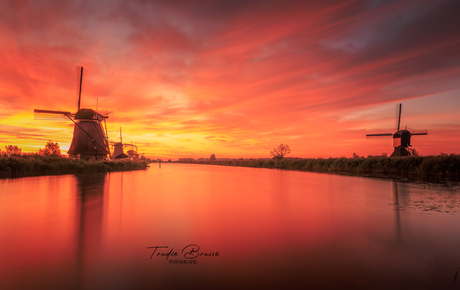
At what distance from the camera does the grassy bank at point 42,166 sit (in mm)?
23294

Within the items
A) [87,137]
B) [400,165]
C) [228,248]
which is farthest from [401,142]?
[87,137]

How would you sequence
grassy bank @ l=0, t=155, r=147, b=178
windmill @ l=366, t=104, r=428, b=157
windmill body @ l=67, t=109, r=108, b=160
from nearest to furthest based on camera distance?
grassy bank @ l=0, t=155, r=147, b=178 < windmill body @ l=67, t=109, r=108, b=160 < windmill @ l=366, t=104, r=428, b=157

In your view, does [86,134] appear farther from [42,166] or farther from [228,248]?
[228,248]

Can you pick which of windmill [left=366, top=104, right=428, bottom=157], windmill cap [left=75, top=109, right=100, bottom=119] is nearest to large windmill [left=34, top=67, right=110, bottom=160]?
windmill cap [left=75, top=109, right=100, bottom=119]

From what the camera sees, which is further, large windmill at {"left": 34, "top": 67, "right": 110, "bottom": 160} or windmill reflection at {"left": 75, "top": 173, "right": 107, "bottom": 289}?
large windmill at {"left": 34, "top": 67, "right": 110, "bottom": 160}

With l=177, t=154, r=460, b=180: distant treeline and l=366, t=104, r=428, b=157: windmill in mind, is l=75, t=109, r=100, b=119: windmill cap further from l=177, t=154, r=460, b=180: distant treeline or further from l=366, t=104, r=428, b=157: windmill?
l=366, t=104, r=428, b=157: windmill

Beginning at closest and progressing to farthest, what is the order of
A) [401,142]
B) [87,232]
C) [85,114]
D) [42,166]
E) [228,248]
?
[228,248]
[87,232]
[42,166]
[85,114]
[401,142]

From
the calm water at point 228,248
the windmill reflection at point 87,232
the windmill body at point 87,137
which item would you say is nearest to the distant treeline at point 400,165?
the calm water at point 228,248

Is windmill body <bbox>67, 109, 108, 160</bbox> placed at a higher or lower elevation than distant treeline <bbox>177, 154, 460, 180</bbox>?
higher

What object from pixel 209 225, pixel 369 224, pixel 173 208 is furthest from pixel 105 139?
pixel 369 224

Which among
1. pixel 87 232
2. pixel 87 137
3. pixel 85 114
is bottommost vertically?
pixel 87 232

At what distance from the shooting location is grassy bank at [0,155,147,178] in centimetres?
2329

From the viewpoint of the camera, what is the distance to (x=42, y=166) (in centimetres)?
2644

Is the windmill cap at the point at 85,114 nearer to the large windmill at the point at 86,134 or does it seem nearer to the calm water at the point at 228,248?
the large windmill at the point at 86,134
